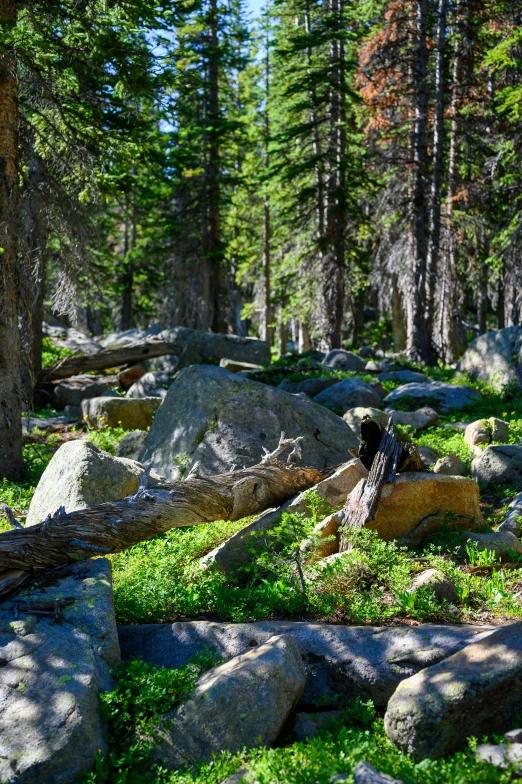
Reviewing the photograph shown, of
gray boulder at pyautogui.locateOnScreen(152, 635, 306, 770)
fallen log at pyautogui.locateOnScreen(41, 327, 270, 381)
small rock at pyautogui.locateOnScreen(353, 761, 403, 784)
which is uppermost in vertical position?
fallen log at pyautogui.locateOnScreen(41, 327, 270, 381)

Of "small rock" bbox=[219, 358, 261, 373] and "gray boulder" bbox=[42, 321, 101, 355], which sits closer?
"small rock" bbox=[219, 358, 261, 373]

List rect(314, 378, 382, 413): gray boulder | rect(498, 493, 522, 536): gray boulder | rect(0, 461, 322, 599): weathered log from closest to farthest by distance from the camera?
rect(0, 461, 322, 599): weathered log → rect(498, 493, 522, 536): gray boulder → rect(314, 378, 382, 413): gray boulder

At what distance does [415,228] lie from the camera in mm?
19812

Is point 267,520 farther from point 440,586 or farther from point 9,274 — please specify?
point 9,274

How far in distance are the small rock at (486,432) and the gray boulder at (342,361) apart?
7.65 meters

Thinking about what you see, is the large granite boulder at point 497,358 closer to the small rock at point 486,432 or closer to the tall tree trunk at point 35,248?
Result: the small rock at point 486,432

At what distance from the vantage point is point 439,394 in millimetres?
14594

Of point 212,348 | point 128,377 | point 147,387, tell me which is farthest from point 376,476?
point 212,348

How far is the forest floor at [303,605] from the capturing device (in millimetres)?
4027

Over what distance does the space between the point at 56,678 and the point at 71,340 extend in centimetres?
2275

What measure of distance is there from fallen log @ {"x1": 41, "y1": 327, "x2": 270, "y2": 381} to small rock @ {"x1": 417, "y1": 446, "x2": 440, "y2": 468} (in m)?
9.28

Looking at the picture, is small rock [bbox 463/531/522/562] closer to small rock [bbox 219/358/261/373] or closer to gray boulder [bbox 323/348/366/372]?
small rock [bbox 219/358/261/373]

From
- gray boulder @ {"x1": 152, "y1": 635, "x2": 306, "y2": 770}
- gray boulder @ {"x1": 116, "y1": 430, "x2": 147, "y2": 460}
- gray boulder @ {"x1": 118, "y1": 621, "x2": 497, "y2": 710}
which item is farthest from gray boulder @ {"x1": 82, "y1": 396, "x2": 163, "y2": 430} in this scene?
gray boulder @ {"x1": 152, "y1": 635, "x2": 306, "y2": 770}

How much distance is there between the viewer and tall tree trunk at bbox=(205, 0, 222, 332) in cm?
2317
